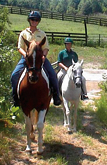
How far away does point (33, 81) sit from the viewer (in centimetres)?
421

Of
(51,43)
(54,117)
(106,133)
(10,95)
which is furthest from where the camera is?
(51,43)

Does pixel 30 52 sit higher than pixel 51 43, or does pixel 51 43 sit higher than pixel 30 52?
pixel 30 52

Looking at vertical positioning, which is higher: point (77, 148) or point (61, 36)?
point (61, 36)

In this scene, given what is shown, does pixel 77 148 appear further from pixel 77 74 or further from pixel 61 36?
pixel 61 36

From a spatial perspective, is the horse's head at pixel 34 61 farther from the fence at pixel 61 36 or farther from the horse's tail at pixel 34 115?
the fence at pixel 61 36

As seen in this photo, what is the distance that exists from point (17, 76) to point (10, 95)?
0.42 meters

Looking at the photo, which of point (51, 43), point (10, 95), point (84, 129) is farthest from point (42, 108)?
point (51, 43)

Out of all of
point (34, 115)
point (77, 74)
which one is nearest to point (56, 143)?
point (34, 115)

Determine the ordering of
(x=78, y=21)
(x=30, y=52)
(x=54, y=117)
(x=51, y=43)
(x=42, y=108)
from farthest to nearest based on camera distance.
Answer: (x=78, y=21) < (x=51, y=43) < (x=54, y=117) < (x=42, y=108) < (x=30, y=52)

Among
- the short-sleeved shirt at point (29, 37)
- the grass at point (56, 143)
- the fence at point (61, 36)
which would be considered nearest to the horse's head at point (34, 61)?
A: the short-sleeved shirt at point (29, 37)

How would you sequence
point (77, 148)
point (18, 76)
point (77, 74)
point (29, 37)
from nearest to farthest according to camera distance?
1. point (29, 37)
2. point (18, 76)
3. point (77, 148)
4. point (77, 74)

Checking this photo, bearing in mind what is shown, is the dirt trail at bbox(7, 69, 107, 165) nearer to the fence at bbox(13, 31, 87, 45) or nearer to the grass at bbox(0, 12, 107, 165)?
the grass at bbox(0, 12, 107, 165)

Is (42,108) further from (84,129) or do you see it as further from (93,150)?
(84,129)

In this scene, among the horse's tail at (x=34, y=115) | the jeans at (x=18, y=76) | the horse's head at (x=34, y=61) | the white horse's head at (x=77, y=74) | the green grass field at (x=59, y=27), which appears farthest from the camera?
the green grass field at (x=59, y=27)
